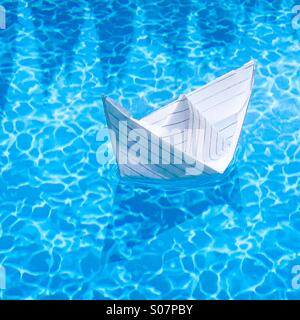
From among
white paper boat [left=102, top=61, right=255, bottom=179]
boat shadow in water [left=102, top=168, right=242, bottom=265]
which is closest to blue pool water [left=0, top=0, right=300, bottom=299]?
boat shadow in water [left=102, top=168, right=242, bottom=265]

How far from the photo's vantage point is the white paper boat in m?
6.05

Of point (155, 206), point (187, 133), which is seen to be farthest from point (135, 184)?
point (187, 133)

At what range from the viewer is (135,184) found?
282 inches

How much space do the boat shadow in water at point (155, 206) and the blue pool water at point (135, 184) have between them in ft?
0.05

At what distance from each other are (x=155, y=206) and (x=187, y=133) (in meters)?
1.03

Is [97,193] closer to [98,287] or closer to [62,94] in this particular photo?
[98,287]

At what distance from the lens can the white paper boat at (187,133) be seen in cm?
605

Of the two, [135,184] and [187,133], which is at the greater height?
[187,133]

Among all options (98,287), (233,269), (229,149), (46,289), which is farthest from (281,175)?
(46,289)

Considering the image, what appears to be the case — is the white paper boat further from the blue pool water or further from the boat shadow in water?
the blue pool water

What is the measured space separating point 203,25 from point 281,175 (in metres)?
3.36

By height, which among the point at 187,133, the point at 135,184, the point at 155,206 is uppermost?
the point at 187,133

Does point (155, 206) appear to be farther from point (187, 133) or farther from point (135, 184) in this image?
point (187, 133)

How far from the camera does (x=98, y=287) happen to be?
6.27 m
